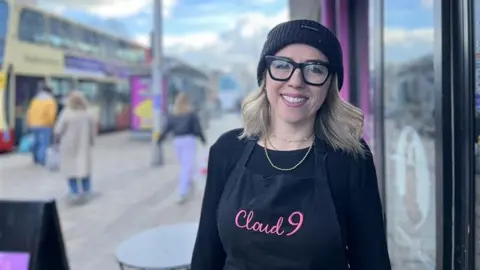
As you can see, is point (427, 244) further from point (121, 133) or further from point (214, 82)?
point (121, 133)

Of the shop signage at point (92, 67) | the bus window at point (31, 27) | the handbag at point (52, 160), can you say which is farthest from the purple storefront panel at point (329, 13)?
the shop signage at point (92, 67)

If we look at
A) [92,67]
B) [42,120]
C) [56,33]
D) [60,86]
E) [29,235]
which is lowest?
[29,235]

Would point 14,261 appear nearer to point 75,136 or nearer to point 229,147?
point 229,147

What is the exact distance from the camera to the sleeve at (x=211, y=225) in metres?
1.15

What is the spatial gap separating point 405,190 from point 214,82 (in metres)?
7.48

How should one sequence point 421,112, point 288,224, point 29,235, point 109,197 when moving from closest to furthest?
point 288,224 → point 29,235 → point 421,112 → point 109,197

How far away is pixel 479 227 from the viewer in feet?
4.75

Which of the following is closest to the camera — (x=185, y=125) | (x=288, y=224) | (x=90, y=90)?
(x=288, y=224)

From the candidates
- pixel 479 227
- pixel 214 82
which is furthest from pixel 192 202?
pixel 214 82

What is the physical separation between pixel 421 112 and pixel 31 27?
25.1ft

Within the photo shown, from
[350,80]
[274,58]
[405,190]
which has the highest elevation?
[350,80]

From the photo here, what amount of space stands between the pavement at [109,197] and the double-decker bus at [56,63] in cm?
100

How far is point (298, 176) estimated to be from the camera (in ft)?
3.43

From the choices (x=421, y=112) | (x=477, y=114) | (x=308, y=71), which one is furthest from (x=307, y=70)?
(x=421, y=112)
